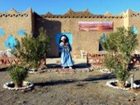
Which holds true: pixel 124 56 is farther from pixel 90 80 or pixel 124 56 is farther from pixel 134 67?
pixel 134 67

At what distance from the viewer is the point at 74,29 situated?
3059 centimetres

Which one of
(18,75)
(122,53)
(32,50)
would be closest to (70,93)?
(18,75)

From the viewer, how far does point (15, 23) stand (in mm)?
28891

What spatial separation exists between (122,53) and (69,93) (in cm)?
365

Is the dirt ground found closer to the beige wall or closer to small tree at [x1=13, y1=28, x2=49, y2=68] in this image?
small tree at [x1=13, y1=28, x2=49, y2=68]

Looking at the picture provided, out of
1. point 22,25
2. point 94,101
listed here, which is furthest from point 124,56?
point 22,25

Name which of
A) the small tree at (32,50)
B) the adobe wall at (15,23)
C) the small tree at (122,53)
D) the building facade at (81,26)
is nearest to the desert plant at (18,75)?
the small tree at (32,50)

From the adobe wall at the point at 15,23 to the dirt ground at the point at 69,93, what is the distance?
11.7m

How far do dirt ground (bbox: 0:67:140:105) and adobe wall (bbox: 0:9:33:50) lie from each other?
38.4ft

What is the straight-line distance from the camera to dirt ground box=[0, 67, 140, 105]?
12.3m

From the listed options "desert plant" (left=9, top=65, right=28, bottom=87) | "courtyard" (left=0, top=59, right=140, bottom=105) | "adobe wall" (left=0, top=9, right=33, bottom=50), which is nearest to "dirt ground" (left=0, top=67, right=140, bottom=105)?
"courtyard" (left=0, top=59, right=140, bottom=105)

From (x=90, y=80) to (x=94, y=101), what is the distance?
4.55m

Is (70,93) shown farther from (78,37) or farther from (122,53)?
(78,37)

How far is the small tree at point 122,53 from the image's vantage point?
14.7 meters
